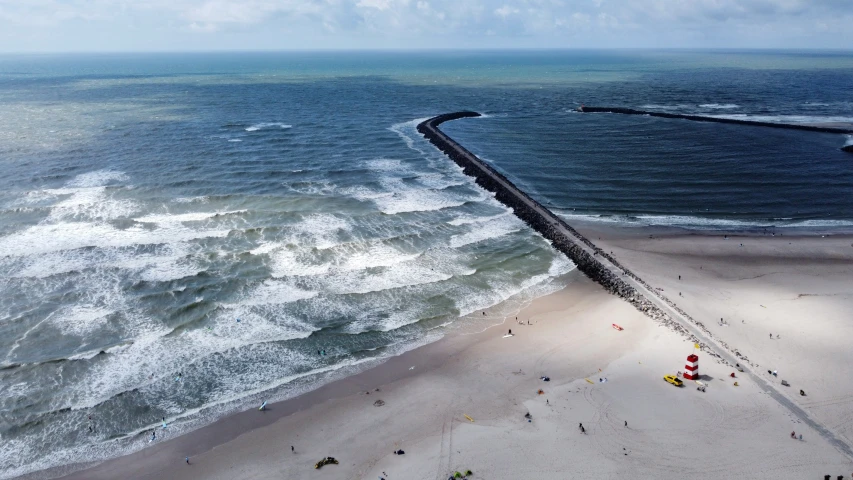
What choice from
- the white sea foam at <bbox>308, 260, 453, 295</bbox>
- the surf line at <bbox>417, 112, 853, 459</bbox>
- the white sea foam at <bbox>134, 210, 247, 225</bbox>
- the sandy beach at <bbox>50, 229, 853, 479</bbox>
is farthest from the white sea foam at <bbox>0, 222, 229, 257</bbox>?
the surf line at <bbox>417, 112, 853, 459</bbox>

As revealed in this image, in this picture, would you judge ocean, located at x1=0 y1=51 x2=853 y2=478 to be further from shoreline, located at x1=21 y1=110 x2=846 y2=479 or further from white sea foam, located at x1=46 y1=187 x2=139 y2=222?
shoreline, located at x1=21 y1=110 x2=846 y2=479

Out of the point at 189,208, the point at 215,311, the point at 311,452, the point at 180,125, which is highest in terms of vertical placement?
the point at 180,125

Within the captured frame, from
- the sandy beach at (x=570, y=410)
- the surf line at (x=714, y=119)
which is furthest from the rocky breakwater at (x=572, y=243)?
the surf line at (x=714, y=119)

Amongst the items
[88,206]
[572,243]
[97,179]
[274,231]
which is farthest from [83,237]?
[572,243]


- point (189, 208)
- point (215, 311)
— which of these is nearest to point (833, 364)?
point (215, 311)

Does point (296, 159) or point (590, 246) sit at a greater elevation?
point (296, 159)

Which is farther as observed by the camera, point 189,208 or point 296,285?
point 189,208

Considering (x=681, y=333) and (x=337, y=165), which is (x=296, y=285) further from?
(x=337, y=165)
